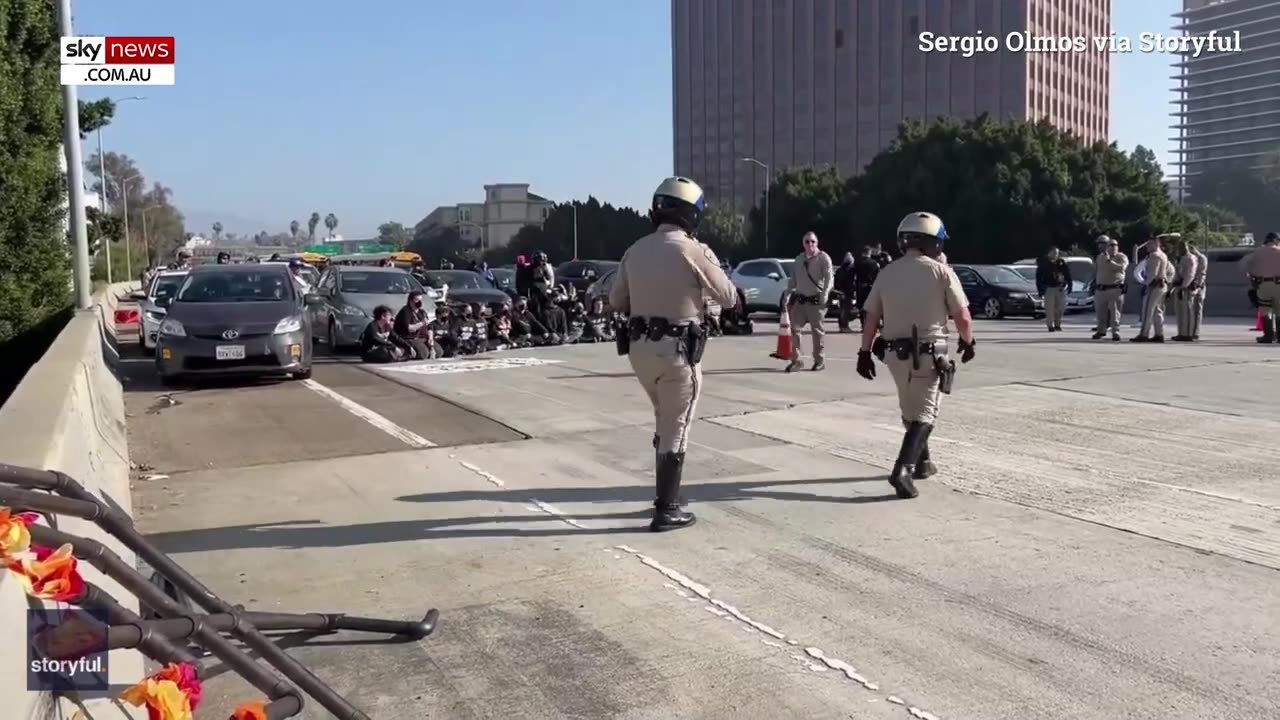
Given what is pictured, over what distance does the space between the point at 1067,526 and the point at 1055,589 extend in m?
1.20

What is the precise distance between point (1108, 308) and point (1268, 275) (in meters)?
2.38

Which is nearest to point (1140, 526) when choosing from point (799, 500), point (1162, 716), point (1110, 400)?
point (799, 500)

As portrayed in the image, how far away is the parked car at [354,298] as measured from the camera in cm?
1803

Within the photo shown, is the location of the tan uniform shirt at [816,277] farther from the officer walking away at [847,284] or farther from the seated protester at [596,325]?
the officer walking away at [847,284]

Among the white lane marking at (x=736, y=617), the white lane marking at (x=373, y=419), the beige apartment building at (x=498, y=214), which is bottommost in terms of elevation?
the white lane marking at (x=736, y=617)

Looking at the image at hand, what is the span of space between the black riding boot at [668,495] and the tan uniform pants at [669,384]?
64 millimetres

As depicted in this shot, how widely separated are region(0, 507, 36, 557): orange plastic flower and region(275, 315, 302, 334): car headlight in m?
11.1

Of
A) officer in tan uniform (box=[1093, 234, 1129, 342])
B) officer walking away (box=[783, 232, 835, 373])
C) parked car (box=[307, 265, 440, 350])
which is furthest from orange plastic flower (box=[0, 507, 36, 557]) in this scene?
officer in tan uniform (box=[1093, 234, 1129, 342])

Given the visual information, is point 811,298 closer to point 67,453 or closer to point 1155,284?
point 1155,284

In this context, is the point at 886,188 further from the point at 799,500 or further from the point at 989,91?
the point at 799,500

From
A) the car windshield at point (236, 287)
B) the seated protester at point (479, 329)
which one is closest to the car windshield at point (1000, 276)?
the seated protester at point (479, 329)

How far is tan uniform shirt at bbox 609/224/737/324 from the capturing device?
6348mm

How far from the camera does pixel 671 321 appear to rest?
6348 mm

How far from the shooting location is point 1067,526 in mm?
6273
